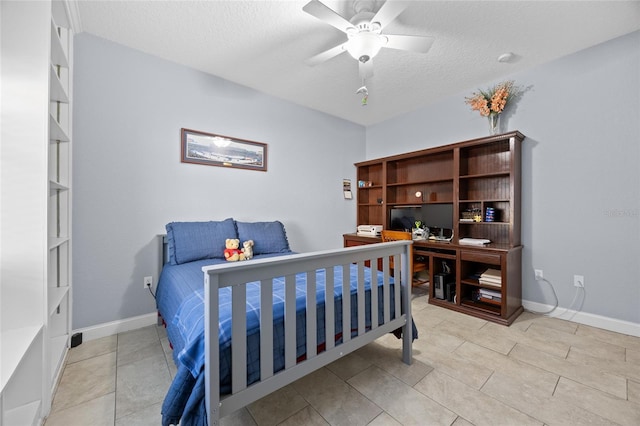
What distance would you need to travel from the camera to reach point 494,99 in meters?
2.77

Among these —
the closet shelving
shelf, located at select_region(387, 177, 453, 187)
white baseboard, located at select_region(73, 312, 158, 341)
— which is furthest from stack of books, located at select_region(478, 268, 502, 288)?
the closet shelving

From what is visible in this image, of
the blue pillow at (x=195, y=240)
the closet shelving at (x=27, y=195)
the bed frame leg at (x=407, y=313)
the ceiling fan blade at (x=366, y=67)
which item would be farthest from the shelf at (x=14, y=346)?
the ceiling fan blade at (x=366, y=67)

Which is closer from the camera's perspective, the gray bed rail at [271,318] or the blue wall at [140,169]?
the gray bed rail at [271,318]

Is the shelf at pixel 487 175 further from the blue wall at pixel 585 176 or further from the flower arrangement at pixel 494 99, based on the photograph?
the flower arrangement at pixel 494 99

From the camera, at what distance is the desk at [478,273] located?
245cm

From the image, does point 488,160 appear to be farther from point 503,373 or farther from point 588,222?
point 503,373

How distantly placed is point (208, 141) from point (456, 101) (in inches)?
117

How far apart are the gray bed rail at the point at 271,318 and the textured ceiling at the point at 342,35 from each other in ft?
5.58

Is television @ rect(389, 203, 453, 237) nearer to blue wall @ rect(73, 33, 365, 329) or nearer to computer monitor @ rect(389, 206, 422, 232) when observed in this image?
computer monitor @ rect(389, 206, 422, 232)

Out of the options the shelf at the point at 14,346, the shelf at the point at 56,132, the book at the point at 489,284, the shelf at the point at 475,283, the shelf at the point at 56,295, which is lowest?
the shelf at the point at 475,283

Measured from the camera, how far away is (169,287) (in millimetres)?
1888

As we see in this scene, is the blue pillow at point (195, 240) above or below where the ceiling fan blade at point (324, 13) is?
below

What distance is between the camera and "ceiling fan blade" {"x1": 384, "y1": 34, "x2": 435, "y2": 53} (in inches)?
69.5

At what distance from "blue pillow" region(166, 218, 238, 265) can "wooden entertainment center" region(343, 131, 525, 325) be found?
2001 millimetres
